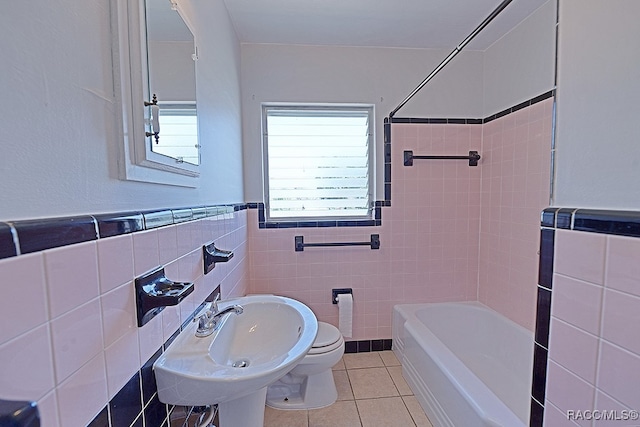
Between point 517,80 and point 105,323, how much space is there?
265cm

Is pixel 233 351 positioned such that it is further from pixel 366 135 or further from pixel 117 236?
pixel 366 135

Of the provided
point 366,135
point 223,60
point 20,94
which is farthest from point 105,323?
point 366,135

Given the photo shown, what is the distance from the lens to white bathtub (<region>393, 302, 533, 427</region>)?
4.60 ft

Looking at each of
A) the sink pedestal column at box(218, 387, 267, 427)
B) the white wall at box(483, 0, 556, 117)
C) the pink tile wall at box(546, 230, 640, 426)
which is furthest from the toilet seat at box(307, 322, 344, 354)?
the white wall at box(483, 0, 556, 117)

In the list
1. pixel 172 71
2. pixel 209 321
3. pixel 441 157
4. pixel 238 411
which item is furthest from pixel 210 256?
pixel 441 157

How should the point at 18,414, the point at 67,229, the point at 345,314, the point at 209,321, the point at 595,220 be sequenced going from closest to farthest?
the point at 18,414, the point at 67,229, the point at 595,220, the point at 209,321, the point at 345,314

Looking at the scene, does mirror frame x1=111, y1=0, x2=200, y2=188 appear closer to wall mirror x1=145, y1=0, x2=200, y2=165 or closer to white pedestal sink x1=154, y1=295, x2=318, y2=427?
wall mirror x1=145, y1=0, x2=200, y2=165

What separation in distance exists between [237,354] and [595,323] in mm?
1145

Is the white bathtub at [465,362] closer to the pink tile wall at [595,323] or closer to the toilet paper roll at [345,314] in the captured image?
the toilet paper roll at [345,314]

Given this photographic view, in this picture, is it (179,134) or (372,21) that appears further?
(372,21)

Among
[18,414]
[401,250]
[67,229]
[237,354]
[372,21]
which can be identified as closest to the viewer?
[18,414]

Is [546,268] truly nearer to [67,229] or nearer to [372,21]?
[67,229]

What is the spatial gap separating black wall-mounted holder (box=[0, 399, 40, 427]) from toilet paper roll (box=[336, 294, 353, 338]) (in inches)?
80.3

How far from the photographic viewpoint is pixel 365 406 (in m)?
1.85
